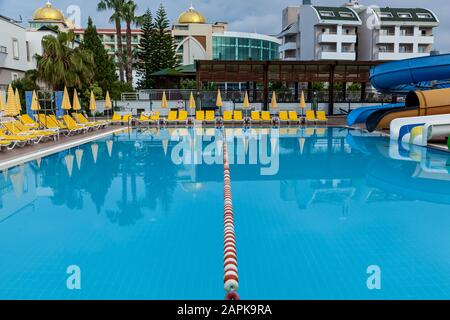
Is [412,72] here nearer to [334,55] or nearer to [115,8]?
[115,8]

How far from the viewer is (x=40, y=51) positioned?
103 ft

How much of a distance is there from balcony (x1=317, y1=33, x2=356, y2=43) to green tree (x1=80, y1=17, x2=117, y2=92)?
2410 centimetres

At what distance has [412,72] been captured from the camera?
1620cm

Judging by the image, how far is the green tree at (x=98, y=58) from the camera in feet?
98.4

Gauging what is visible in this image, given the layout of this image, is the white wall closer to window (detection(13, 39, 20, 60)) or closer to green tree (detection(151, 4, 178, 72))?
window (detection(13, 39, 20, 60))

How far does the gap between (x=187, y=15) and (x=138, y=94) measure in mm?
39689

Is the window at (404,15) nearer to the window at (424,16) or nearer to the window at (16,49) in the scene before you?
the window at (424,16)

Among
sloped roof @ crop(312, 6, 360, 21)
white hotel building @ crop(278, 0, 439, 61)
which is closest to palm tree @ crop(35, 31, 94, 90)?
white hotel building @ crop(278, 0, 439, 61)

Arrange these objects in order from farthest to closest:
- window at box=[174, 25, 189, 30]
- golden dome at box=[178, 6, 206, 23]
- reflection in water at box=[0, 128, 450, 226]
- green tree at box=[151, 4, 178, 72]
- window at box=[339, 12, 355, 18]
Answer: golden dome at box=[178, 6, 206, 23]
window at box=[174, 25, 189, 30]
window at box=[339, 12, 355, 18]
green tree at box=[151, 4, 178, 72]
reflection in water at box=[0, 128, 450, 226]

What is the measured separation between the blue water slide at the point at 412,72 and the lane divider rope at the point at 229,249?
1061cm

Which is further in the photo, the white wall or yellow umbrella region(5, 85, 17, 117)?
the white wall

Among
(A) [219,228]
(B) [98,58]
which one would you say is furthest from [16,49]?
(A) [219,228]

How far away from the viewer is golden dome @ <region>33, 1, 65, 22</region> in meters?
60.6
